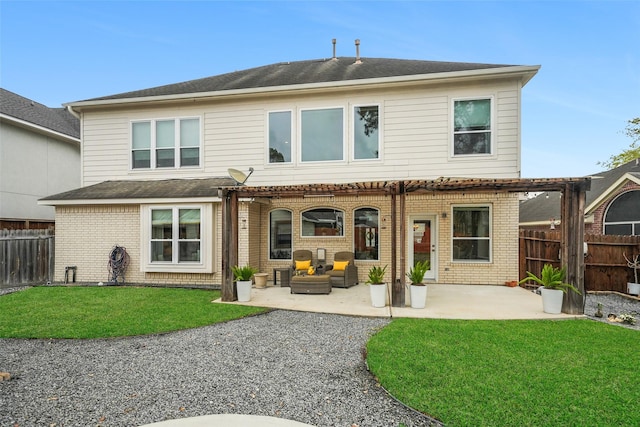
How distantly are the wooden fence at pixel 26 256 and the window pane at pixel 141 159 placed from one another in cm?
358

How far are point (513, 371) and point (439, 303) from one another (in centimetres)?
379

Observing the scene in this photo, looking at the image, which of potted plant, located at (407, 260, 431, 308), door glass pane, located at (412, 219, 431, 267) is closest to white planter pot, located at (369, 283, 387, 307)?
potted plant, located at (407, 260, 431, 308)

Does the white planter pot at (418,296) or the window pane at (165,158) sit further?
the window pane at (165,158)

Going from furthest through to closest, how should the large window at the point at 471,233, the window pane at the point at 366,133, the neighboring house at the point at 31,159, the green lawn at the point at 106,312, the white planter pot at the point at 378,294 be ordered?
the neighboring house at the point at 31,159 < the window pane at the point at 366,133 < the large window at the point at 471,233 < the white planter pot at the point at 378,294 < the green lawn at the point at 106,312

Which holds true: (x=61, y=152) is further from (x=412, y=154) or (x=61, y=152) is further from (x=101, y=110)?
(x=412, y=154)

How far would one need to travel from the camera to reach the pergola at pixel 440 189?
6820 millimetres

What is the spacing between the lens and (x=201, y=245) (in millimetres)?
10352

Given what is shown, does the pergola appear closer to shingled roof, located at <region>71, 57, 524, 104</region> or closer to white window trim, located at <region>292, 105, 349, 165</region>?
white window trim, located at <region>292, 105, 349, 165</region>

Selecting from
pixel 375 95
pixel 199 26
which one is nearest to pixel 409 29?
pixel 375 95

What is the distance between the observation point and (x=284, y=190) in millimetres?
8289

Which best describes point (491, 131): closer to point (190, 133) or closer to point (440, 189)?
point (440, 189)

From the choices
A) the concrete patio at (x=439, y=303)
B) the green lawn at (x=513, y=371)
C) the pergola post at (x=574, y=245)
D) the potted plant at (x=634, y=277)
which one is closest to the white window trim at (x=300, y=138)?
the concrete patio at (x=439, y=303)

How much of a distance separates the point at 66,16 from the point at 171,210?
34.3ft

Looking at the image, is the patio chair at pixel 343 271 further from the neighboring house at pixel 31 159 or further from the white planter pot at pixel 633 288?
the neighboring house at pixel 31 159
